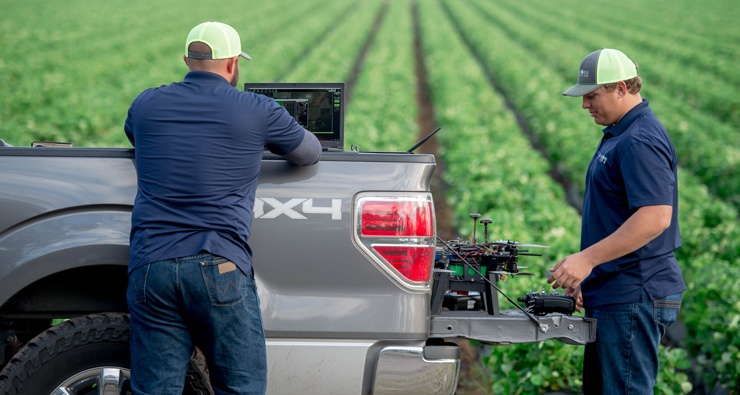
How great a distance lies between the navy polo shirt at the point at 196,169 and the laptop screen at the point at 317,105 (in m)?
0.81

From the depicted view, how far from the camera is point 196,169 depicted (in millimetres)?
3543

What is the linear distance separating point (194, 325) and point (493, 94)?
74.1 feet

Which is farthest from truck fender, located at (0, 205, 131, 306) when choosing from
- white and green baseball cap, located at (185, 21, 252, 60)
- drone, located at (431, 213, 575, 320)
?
drone, located at (431, 213, 575, 320)

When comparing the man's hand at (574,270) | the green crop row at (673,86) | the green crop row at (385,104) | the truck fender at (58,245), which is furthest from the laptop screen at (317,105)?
the green crop row at (673,86)

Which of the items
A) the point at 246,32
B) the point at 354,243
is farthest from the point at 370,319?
the point at 246,32

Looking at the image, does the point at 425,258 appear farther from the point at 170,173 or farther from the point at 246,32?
the point at 246,32

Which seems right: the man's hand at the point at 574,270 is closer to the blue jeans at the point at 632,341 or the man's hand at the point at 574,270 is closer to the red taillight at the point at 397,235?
the blue jeans at the point at 632,341

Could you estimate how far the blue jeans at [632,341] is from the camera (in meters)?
4.06

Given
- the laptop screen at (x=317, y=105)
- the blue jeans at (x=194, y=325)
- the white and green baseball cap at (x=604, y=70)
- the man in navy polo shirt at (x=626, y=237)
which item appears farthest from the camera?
the laptop screen at (x=317, y=105)

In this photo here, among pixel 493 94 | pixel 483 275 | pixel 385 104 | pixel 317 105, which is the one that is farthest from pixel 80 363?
A: pixel 493 94

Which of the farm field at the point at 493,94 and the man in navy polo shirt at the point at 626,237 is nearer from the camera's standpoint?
the man in navy polo shirt at the point at 626,237

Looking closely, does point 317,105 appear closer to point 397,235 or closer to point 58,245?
point 397,235

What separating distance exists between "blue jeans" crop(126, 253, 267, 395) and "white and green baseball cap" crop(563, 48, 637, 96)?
1.72m

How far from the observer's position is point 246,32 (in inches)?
1924
